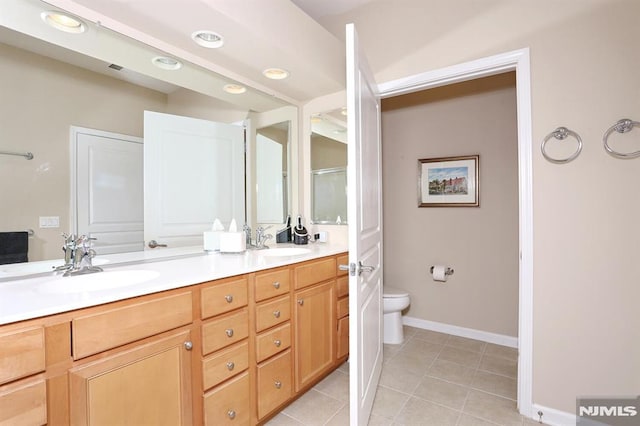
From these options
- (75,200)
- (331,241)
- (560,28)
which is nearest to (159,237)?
(75,200)

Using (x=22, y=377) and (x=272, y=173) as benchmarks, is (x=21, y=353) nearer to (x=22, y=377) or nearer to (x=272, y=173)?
(x=22, y=377)

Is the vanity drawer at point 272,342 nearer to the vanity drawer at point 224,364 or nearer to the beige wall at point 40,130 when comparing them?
the vanity drawer at point 224,364

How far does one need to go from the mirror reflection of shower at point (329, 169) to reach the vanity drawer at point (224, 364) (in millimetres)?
1334

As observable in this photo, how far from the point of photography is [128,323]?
1077 millimetres

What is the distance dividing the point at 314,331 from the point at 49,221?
4.86 feet

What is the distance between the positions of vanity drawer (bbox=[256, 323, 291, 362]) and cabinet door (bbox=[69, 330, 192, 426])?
39 cm

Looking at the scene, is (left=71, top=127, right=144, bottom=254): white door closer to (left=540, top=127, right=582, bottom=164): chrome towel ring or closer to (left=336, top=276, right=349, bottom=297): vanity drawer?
(left=336, top=276, right=349, bottom=297): vanity drawer

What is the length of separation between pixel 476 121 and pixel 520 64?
1068 millimetres

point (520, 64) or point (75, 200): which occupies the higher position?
point (520, 64)

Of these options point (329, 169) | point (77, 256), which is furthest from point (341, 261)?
point (77, 256)

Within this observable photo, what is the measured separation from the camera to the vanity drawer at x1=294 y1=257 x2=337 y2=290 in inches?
72.4

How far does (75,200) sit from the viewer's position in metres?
1.44

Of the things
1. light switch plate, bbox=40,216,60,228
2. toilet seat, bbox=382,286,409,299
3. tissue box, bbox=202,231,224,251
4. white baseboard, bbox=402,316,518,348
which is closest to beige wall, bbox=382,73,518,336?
white baseboard, bbox=402,316,518,348

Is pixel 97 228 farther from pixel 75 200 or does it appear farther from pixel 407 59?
pixel 407 59
